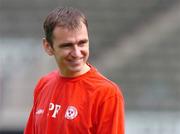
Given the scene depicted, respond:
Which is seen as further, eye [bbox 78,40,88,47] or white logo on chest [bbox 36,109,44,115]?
white logo on chest [bbox 36,109,44,115]

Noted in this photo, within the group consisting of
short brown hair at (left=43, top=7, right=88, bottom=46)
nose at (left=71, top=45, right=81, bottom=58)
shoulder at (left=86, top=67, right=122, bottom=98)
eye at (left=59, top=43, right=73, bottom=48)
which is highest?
short brown hair at (left=43, top=7, right=88, bottom=46)

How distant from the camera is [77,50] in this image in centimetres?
310

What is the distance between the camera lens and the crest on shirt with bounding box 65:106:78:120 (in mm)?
3125

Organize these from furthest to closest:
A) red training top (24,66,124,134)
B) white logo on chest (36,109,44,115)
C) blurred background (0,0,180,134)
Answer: blurred background (0,0,180,134) < white logo on chest (36,109,44,115) < red training top (24,66,124,134)

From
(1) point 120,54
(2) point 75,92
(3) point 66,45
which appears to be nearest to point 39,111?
(2) point 75,92

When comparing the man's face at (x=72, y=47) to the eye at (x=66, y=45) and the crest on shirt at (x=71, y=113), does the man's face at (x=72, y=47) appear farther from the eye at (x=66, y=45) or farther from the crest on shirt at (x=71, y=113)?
the crest on shirt at (x=71, y=113)

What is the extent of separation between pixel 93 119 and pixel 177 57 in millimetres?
6471

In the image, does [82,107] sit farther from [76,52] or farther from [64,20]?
[64,20]

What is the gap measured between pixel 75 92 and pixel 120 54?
6.58 m

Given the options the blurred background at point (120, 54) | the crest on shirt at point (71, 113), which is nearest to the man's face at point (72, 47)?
the crest on shirt at point (71, 113)

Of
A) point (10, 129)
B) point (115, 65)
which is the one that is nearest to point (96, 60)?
point (115, 65)

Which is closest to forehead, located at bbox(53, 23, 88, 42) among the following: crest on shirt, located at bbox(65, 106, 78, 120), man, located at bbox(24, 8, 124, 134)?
man, located at bbox(24, 8, 124, 134)

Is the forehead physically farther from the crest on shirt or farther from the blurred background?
the blurred background

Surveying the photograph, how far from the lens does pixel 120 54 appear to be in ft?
32.0
